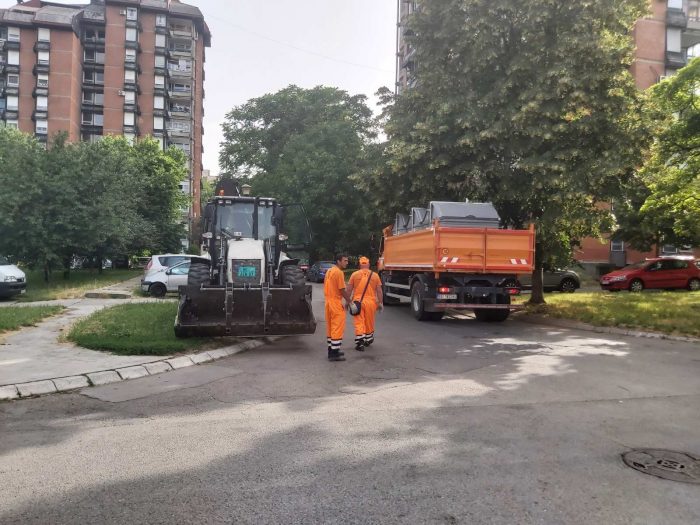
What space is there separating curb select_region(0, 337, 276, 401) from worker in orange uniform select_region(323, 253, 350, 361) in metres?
1.81

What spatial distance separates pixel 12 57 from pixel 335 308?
231 ft

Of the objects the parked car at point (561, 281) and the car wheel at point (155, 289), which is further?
the parked car at point (561, 281)

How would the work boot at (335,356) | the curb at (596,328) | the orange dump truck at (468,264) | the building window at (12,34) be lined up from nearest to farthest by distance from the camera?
1. the work boot at (335,356)
2. the curb at (596,328)
3. the orange dump truck at (468,264)
4. the building window at (12,34)

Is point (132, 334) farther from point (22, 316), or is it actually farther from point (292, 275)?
point (22, 316)

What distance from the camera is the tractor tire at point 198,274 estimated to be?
10.6 m

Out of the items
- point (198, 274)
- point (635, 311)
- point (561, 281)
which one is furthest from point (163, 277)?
point (561, 281)

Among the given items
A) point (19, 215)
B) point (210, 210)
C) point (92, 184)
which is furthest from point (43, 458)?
point (92, 184)

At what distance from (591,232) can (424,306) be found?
22.5 ft

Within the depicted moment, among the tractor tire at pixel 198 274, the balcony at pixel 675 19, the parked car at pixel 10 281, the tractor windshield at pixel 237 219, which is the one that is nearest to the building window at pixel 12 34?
the parked car at pixel 10 281

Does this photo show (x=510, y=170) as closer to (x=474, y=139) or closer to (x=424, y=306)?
(x=474, y=139)

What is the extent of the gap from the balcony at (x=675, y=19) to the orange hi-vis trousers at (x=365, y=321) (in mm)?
42626

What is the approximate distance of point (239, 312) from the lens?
32.4 ft

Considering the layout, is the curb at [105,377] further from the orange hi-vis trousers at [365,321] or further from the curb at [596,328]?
the curb at [596,328]

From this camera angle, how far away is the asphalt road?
346cm
